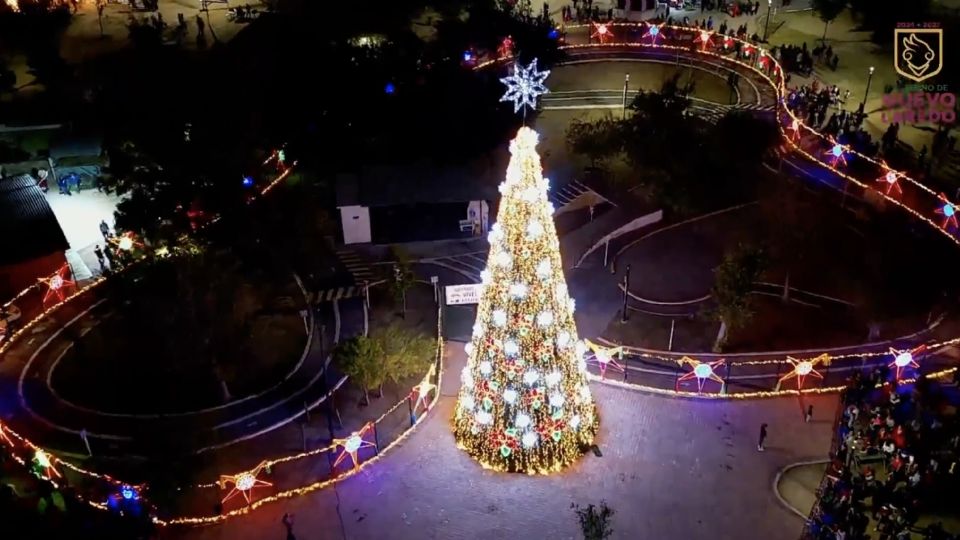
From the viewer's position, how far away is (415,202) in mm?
42750

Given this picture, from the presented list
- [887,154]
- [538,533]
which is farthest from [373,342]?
[887,154]

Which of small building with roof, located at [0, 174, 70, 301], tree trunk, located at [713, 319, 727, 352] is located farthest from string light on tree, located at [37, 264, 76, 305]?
tree trunk, located at [713, 319, 727, 352]

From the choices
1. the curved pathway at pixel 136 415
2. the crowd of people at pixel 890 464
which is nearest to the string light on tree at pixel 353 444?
the curved pathway at pixel 136 415

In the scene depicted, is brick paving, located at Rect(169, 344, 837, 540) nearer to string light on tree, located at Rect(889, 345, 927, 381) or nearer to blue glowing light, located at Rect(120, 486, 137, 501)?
blue glowing light, located at Rect(120, 486, 137, 501)

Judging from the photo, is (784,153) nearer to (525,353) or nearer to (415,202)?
(415,202)

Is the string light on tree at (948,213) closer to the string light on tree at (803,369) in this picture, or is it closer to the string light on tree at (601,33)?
the string light on tree at (803,369)

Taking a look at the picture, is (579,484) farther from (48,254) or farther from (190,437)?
(48,254)

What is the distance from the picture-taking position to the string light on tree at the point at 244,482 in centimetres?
2802

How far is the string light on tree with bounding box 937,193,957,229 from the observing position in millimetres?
40094

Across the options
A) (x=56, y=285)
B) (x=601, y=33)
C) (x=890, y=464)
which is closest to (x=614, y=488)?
(x=890, y=464)

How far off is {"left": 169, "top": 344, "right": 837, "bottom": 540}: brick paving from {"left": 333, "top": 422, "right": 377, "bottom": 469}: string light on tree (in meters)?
0.88

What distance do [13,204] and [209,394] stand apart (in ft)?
48.6

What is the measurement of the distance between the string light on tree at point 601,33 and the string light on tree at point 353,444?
40098 mm

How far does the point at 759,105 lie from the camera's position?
176ft
